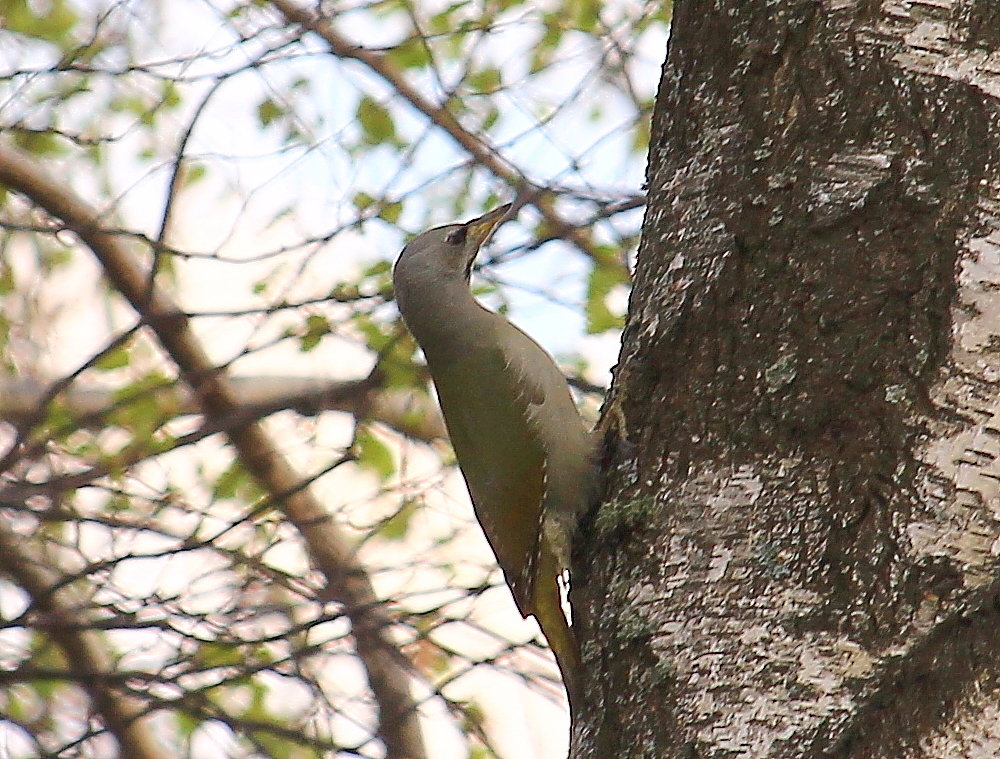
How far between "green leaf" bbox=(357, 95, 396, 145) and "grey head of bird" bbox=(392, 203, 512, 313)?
32.6 inches

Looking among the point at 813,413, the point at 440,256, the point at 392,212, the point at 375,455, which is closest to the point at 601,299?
the point at 392,212

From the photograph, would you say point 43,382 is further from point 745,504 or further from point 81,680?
point 745,504

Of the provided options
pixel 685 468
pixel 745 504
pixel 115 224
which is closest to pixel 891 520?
pixel 745 504

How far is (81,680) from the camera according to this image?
3.81 m

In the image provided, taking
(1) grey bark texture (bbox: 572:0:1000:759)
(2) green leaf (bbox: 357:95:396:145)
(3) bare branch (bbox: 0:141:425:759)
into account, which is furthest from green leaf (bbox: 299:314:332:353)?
(1) grey bark texture (bbox: 572:0:1000:759)

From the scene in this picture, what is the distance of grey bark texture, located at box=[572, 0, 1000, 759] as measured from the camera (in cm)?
149

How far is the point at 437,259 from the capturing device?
3.39 metres

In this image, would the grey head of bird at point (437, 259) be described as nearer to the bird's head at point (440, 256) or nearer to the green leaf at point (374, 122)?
the bird's head at point (440, 256)

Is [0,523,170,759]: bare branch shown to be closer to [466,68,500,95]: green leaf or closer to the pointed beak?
the pointed beak

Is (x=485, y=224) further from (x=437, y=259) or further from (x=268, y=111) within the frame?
(x=268, y=111)

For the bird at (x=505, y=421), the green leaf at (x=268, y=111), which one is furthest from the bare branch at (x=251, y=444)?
the bird at (x=505, y=421)

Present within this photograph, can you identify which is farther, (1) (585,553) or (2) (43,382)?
(2) (43,382)

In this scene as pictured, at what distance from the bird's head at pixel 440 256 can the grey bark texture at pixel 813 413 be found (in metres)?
1.43

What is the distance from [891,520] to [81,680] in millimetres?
2965
